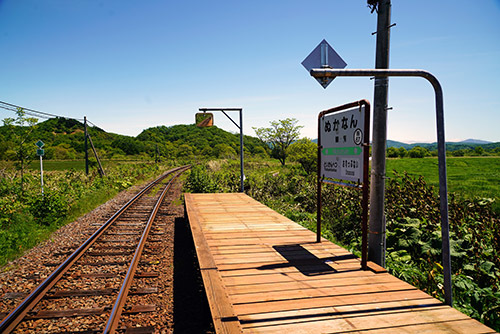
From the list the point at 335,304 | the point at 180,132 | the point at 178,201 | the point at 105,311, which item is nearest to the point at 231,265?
the point at 335,304

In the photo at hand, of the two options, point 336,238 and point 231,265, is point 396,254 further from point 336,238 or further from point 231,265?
point 231,265

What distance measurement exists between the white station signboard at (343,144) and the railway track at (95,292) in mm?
3105

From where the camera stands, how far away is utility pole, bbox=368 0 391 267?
3.99 m

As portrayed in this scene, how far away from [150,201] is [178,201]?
120 centimetres

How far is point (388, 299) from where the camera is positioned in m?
3.11

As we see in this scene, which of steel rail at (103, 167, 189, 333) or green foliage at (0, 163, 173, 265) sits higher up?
green foliage at (0, 163, 173, 265)

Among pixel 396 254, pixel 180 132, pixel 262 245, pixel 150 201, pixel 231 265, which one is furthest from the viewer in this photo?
pixel 180 132

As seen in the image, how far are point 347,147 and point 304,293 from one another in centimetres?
186

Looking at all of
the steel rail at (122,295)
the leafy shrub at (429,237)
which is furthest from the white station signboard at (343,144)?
the steel rail at (122,295)

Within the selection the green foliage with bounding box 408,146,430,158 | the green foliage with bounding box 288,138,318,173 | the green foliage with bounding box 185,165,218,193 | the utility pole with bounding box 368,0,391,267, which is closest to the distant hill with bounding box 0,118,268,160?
the green foliage with bounding box 185,165,218,193

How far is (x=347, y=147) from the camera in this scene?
407cm

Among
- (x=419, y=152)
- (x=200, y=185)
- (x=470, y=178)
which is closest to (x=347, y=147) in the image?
(x=200, y=185)

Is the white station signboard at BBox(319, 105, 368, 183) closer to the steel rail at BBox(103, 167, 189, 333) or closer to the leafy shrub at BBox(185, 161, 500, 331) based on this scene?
the leafy shrub at BBox(185, 161, 500, 331)

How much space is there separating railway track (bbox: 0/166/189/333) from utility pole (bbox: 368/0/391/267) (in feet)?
9.99
